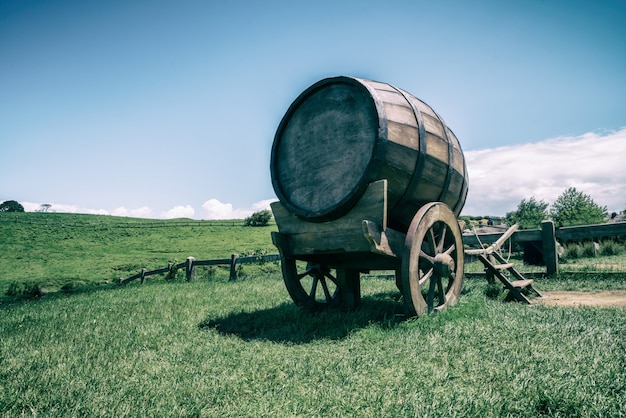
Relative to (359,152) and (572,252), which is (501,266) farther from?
(572,252)

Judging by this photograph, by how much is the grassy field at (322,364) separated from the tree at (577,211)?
16.7 m

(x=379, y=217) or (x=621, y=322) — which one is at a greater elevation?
(x=379, y=217)

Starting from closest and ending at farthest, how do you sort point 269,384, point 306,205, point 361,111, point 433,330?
point 269,384
point 433,330
point 361,111
point 306,205

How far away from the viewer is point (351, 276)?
203 inches

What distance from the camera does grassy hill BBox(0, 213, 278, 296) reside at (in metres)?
20.7

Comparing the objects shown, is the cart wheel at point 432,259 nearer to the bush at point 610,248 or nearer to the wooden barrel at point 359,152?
the wooden barrel at point 359,152

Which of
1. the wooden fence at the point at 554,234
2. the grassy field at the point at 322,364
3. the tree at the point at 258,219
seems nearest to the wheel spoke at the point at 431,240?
the grassy field at the point at 322,364

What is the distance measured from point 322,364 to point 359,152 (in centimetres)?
220

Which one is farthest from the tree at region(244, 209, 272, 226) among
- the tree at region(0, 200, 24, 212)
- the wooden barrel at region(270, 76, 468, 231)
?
the tree at region(0, 200, 24, 212)

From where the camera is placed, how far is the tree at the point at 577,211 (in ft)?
64.0

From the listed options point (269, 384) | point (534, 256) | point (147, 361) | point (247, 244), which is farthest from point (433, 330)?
point (247, 244)

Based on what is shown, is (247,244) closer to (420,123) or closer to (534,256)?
(534,256)

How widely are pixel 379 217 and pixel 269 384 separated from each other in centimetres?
196

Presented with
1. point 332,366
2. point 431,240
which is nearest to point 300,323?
point 332,366
